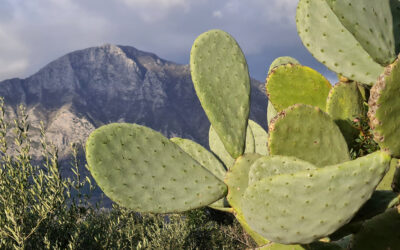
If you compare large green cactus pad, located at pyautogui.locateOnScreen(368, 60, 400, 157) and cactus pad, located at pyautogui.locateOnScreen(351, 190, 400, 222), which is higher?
large green cactus pad, located at pyautogui.locateOnScreen(368, 60, 400, 157)

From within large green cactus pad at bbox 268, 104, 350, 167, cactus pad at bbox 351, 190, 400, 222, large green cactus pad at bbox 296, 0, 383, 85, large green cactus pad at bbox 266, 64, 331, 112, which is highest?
large green cactus pad at bbox 296, 0, 383, 85

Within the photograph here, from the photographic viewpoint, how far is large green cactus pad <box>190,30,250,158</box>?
2.27m

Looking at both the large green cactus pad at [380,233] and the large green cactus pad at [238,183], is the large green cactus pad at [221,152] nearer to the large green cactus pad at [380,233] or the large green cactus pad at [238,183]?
the large green cactus pad at [238,183]

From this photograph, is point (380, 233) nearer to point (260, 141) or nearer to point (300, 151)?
point (300, 151)

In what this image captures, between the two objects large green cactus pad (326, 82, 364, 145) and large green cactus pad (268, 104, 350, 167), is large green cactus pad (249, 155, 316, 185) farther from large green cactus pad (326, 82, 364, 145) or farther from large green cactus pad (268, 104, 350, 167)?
large green cactus pad (326, 82, 364, 145)

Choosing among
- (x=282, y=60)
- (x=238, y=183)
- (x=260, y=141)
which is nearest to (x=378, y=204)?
(x=238, y=183)

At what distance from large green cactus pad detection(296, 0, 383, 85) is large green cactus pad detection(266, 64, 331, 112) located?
395 millimetres

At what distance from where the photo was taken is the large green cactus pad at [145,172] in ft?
6.43

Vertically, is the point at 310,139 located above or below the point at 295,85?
below

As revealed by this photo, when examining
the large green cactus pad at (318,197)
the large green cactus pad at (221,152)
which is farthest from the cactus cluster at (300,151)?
the large green cactus pad at (221,152)

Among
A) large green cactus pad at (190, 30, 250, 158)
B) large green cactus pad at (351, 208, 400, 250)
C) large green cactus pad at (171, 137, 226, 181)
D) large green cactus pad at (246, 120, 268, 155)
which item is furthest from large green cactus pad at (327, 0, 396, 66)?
large green cactus pad at (246, 120, 268, 155)

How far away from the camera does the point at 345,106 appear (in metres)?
2.44

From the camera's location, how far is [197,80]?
7.47ft

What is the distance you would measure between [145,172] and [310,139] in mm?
922
